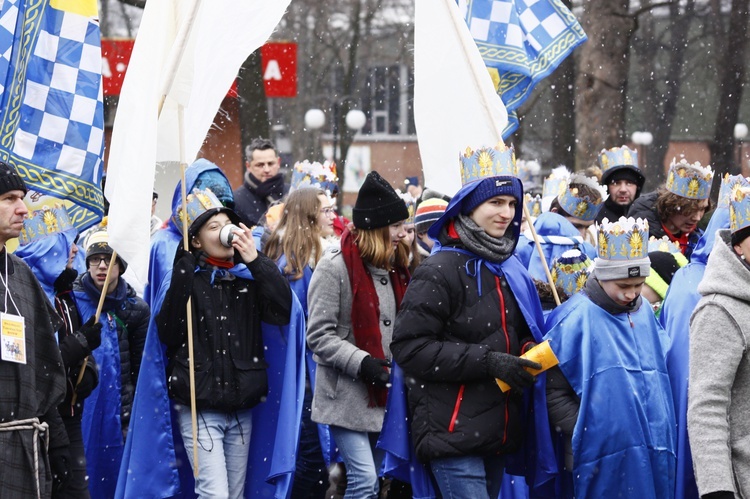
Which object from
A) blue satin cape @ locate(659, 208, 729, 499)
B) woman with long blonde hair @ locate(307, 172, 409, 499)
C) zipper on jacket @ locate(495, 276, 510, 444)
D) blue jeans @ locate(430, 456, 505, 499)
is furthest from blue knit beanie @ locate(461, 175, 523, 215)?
woman with long blonde hair @ locate(307, 172, 409, 499)

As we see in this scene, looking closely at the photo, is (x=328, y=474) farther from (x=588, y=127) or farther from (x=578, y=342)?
(x=588, y=127)

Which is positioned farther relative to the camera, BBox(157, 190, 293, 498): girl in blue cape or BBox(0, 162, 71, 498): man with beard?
BBox(157, 190, 293, 498): girl in blue cape

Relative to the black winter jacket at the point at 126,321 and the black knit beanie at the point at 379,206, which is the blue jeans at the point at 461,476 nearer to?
the black knit beanie at the point at 379,206

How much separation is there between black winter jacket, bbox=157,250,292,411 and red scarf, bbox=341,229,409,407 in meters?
0.39

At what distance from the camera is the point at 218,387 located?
6.67 meters

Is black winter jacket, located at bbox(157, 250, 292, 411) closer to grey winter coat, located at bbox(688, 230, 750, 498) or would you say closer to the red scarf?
the red scarf

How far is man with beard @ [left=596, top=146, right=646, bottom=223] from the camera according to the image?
10.3 meters

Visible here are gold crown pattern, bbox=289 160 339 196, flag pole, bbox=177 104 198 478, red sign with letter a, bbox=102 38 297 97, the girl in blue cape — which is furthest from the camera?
red sign with letter a, bbox=102 38 297 97

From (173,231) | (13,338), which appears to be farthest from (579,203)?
(13,338)

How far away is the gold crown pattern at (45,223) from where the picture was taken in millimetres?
7285

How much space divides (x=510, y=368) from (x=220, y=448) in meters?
2.02

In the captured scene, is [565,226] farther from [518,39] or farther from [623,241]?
[623,241]

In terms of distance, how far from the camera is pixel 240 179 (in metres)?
16.4

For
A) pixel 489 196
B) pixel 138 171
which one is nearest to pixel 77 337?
pixel 138 171
